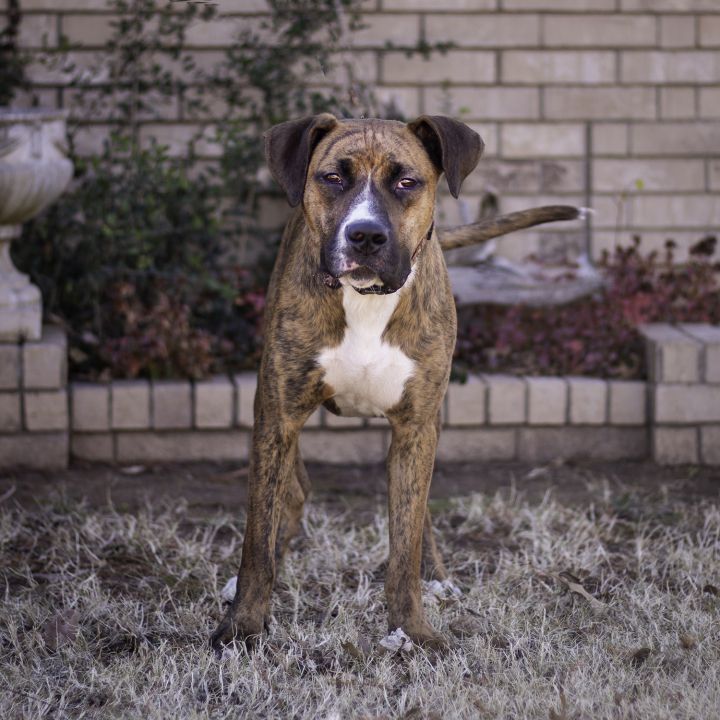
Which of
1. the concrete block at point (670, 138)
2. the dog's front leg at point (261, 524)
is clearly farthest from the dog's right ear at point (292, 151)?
the concrete block at point (670, 138)

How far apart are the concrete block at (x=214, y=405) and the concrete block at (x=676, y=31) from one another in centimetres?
331

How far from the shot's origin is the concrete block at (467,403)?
19.6ft

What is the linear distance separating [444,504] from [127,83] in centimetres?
289

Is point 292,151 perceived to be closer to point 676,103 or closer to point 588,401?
point 588,401

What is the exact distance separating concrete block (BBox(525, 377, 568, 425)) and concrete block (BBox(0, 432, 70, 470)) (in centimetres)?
218

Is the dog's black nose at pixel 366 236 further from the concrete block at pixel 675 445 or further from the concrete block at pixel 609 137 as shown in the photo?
the concrete block at pixel 609 137

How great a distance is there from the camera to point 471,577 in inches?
176

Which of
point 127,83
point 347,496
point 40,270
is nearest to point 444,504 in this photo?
point 347,496

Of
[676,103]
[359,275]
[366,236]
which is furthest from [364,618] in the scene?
[676,103]

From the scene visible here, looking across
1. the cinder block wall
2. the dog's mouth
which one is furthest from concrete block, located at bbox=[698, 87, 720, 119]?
the dog's mouth

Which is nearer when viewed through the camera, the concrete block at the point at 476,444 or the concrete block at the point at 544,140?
the concrete block at the point at 476,444

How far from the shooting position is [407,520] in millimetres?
3842

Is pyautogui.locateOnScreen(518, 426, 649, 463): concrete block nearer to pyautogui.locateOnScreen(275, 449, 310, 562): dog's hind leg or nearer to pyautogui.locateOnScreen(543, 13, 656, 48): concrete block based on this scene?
pyautogui.locateOnScreen(275, 449, 310, 562): dog's hind leg

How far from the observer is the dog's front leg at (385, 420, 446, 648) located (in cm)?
382
